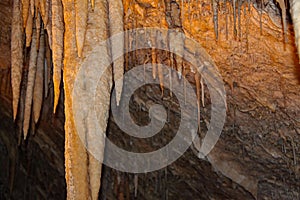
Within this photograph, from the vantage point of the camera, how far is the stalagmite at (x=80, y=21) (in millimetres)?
2230

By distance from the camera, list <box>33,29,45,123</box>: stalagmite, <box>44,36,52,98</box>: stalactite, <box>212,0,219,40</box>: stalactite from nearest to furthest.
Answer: <box>212,0,219,40</box>: stalactite, <box>33,29,45,123</box>: stalagmite, <box>44,36,52,98</box>: stalactite

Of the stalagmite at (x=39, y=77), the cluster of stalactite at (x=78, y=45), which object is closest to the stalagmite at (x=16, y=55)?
the stalagmite at (x=39, y=77)

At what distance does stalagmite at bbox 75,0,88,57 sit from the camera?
2.23 metres

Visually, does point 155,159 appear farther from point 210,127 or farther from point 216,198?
point 210,127

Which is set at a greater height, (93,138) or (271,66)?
(271,66)

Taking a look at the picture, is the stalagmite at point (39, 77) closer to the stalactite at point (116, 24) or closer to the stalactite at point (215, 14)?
the stalactite at point (116, 24)

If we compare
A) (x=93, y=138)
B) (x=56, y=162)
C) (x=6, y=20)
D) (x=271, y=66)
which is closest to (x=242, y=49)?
(x=271, y=66)

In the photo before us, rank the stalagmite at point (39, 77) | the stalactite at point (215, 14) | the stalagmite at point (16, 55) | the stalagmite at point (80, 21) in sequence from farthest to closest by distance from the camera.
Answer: the stalagmite at point (39, 77) < the stalagmite at point (16, 55) < the stalactite at point (215, 14) < the stalagmite at point (80, 21)

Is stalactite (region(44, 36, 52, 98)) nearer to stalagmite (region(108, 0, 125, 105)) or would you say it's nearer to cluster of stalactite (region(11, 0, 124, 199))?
cluster of stalactite (region(11, 0, 124, 199))

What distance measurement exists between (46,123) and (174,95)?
2172 mm

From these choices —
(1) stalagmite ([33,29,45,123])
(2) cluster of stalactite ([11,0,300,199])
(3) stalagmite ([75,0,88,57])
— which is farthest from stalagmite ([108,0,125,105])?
(1) stalagmite ([33,29,45,123])

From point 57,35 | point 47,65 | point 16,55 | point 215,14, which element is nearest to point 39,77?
point 47,65

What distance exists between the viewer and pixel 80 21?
2256 millimetres

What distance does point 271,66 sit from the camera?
2648mm
